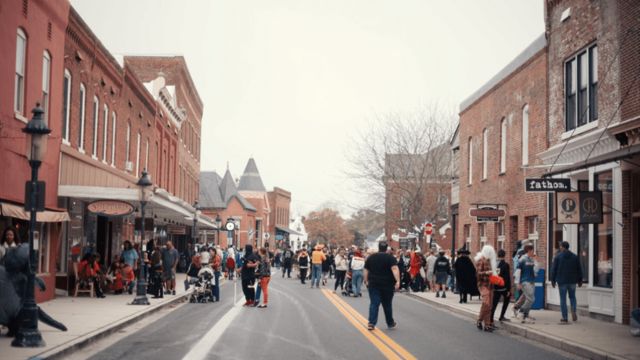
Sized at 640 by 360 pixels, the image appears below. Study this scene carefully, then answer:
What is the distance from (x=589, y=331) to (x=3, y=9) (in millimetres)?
14333

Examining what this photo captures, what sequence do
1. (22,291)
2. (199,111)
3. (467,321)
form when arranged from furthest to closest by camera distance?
(199,111) < (467,321) < (22,291)

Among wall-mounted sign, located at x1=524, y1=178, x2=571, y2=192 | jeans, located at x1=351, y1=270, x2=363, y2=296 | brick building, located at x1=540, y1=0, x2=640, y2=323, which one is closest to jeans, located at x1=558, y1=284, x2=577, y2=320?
brick building, located at x1=540, y1=0, x2=640, y2=323

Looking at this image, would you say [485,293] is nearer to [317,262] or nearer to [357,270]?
[357,270]

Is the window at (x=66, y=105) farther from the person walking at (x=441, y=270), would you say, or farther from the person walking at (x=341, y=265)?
the person walking at (x=441, y=270)

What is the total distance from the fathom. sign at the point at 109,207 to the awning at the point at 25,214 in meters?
1.27

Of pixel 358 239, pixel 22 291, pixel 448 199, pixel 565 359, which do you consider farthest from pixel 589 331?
pixel 358 239

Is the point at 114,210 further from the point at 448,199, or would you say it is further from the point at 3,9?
the point at 448,199

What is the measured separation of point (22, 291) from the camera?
1426 cm

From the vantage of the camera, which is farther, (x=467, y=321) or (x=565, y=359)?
(x=467, y=321)

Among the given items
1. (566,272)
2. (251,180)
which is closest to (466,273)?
(566,272)

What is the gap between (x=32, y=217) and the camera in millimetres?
13188

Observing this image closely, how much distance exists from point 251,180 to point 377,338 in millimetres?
93770

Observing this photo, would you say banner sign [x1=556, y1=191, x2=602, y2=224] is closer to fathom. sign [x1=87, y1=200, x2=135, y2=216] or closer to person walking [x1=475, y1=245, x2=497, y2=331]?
person walking [x1=475, y1=245, x2=497, y2=331]

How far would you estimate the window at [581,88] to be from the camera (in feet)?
69.9
